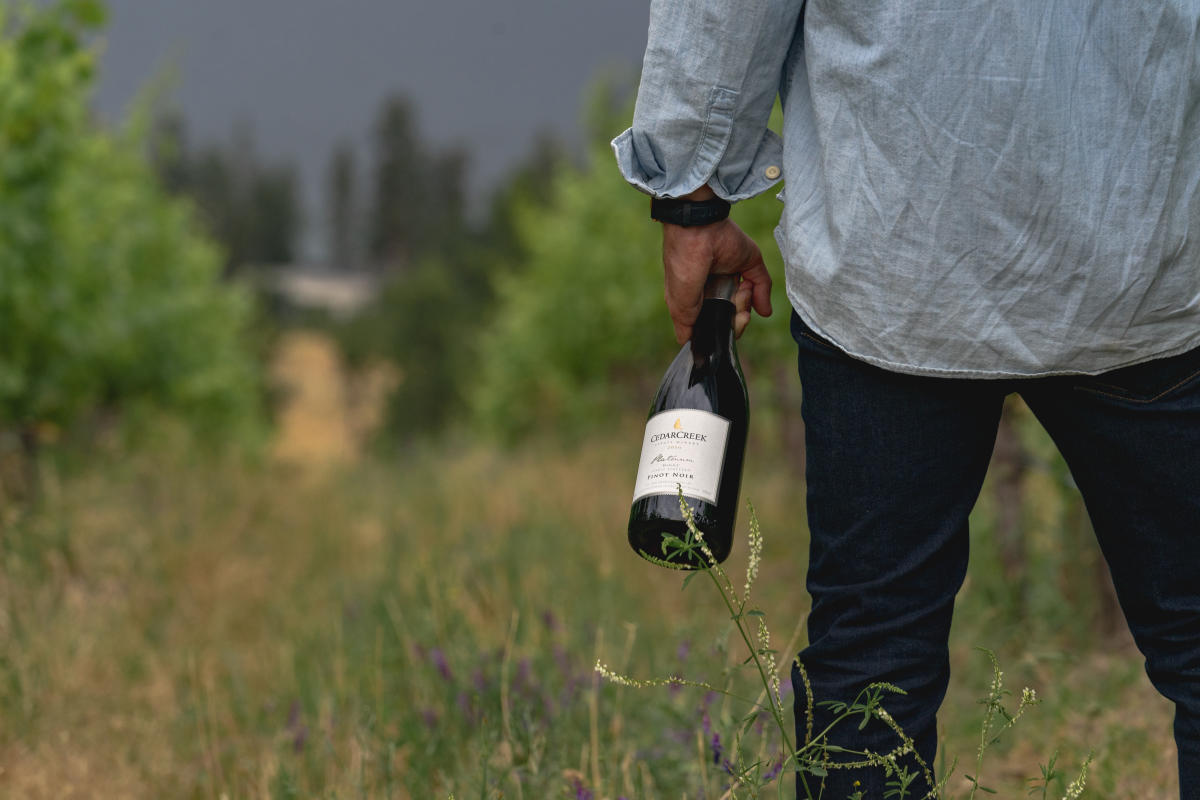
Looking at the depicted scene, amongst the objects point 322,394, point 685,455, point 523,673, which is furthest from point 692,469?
point 322,394

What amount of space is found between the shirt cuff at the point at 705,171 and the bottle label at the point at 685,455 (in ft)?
1.11

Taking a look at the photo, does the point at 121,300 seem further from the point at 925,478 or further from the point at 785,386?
the point at 925,478

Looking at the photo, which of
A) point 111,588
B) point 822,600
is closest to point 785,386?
point 111,588

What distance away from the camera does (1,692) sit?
3139 millimetres

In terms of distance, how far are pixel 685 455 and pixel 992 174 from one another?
0.58m

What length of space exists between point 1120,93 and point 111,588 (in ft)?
14.5

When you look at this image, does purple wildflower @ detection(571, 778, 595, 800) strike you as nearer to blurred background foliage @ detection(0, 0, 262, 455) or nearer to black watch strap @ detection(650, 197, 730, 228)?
black watch strap @ detection(650, 197, 730, 228)

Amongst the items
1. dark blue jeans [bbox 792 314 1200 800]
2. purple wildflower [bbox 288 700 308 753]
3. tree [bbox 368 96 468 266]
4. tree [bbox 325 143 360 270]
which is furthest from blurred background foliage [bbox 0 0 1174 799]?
tree [bbox 325 143 360 270]

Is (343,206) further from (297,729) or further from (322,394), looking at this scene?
(297,729)

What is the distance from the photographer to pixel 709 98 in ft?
5.17

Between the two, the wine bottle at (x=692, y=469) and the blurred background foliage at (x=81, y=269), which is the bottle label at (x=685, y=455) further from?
the blurred background foliage at (x=81, y=269)

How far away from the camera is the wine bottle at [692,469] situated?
1660 millimetres

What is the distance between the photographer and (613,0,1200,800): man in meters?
1.38

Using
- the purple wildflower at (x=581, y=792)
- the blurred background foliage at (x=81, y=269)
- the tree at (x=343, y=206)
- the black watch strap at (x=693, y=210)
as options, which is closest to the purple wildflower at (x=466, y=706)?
the purple wildflower at (x=581, y=792)
